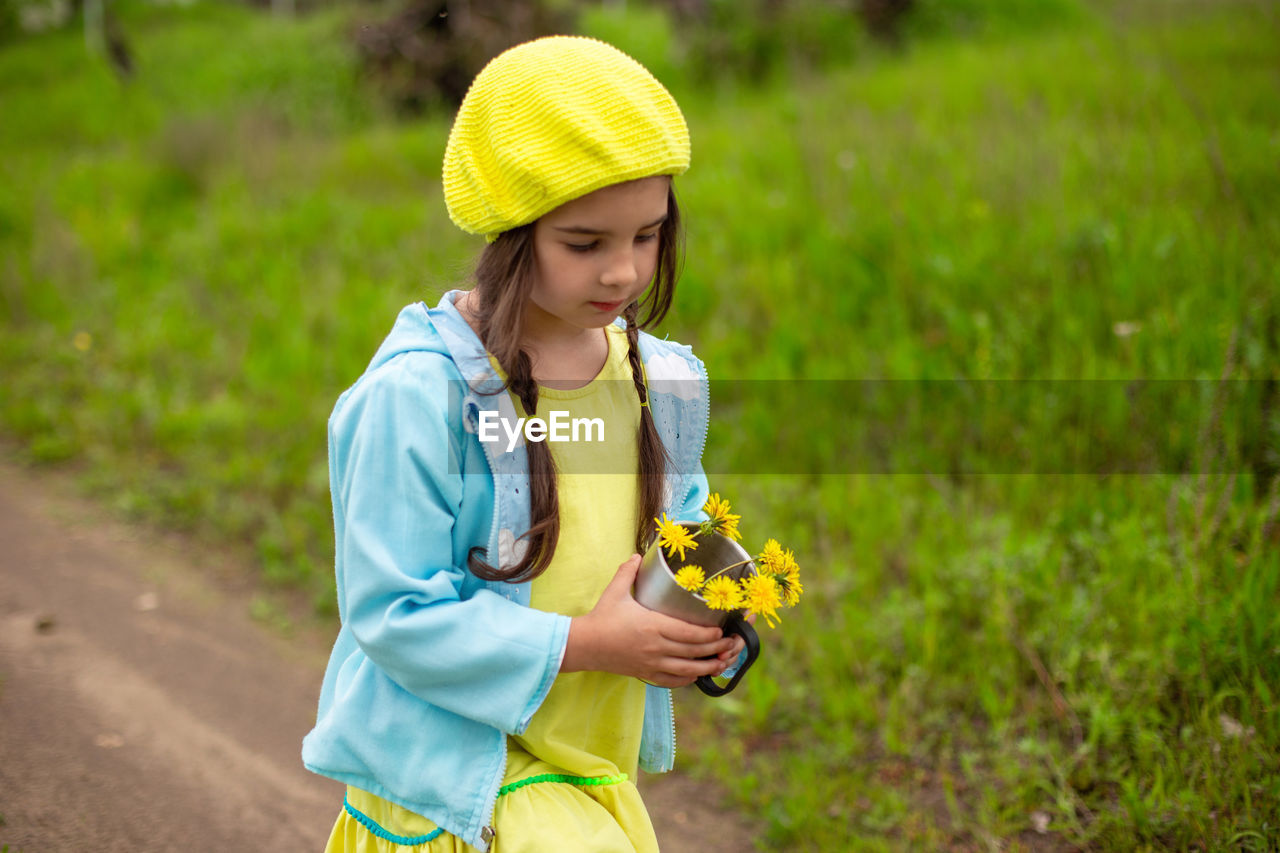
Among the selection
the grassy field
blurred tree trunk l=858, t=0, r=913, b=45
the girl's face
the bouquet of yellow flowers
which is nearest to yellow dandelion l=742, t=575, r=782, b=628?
the bouquet of yellow flowers

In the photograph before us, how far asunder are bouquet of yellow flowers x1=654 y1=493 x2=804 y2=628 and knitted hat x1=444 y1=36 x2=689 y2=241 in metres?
0.53

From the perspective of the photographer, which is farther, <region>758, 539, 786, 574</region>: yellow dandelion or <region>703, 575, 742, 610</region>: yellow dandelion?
<region>758, 539, 786, 574</region>: yellow dandelion

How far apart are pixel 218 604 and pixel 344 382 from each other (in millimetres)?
1416

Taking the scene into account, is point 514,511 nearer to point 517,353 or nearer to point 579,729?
point 517,353

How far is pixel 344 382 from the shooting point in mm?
4953

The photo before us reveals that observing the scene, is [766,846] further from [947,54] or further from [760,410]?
[947,54]

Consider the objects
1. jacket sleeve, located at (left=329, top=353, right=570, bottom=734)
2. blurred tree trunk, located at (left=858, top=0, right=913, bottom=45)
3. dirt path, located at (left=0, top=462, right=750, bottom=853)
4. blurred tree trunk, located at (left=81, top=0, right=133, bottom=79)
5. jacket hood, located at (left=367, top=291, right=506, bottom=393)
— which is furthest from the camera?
blurred tree trunk, located at (left=81, top=0, right=133, bottom=79)

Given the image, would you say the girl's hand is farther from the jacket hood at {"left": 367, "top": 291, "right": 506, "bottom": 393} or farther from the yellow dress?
the jacket hood at {"left": 367, "top": 291, "right": 506, "bottom": 393}

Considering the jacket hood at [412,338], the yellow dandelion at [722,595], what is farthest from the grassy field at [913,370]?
the yellow dandelion at [722,595]

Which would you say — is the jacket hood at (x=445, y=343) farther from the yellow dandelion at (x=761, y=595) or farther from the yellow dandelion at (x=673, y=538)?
the yellow dandelion at (x=761, y=595)

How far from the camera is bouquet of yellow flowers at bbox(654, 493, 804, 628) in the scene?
1477 millimetres

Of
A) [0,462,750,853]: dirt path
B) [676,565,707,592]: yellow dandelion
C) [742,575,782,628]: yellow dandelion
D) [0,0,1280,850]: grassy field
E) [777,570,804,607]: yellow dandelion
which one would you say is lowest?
[0,462,750,853]: dirt path

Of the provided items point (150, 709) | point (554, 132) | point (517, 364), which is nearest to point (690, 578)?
point (517, 364)

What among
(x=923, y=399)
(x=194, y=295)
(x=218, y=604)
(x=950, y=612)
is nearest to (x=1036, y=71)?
(x=923, y=399)
